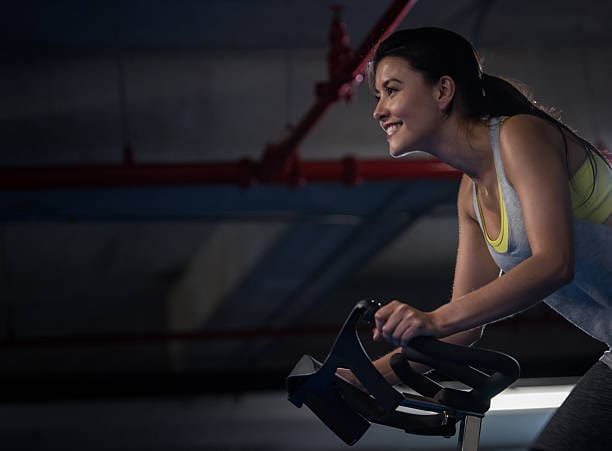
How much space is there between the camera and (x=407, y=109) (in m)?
1.41

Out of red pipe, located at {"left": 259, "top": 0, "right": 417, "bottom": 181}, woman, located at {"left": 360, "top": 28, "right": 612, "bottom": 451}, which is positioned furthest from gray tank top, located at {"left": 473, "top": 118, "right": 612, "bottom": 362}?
red pipe, located at {"left": 259, "top": 0, "right": 417, "bottom": 181}

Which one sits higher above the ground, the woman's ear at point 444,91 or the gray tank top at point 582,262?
the woman's ear at point 444,91

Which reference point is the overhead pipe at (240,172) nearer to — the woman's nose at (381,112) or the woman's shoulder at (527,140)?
the woman's nose at (381,112)

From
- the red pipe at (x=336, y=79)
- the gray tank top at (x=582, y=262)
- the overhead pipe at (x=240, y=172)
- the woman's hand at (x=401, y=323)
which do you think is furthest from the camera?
the overhead pipe at (x=240, y=172)

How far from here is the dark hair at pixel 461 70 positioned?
141 cm

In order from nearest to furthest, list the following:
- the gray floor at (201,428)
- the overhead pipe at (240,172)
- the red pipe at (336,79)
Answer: the red pipe at (336,79) < the overhead pipe at (240,172) < the gray floor at (201,428)

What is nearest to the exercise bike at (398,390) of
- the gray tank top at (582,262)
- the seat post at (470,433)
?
the seat post at (470,433)

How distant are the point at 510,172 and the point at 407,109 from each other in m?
0.20

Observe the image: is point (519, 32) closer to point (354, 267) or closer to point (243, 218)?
point (243, 218)

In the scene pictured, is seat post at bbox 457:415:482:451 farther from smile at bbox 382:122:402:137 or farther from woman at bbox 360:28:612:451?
smile at bbox 382:122:402:137

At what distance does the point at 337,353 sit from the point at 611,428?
451mm

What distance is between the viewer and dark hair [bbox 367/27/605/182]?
1412 millimetres

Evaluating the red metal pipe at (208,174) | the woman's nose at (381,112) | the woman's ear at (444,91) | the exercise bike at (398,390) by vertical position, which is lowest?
the red metal pipe at (208,174)

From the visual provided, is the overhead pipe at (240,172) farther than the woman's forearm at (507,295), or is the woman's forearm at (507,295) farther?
the overhead pipe at (240,172)
